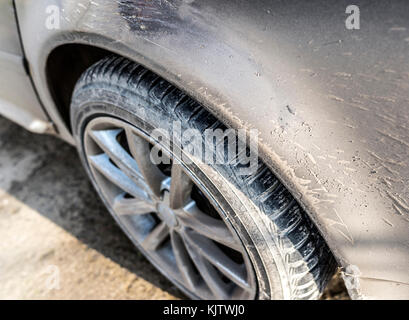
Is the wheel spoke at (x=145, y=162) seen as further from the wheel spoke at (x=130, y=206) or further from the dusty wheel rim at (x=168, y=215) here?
the wheel spoke at (x=130, y=206)

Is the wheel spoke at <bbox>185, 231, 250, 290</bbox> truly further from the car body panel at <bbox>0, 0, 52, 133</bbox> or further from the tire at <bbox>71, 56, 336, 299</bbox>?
the car body panel at <bbox>0, 0, 52, 133</bbox>

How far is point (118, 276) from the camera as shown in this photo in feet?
6.14

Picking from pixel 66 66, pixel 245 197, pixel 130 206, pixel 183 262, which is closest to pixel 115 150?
pixel 130 206

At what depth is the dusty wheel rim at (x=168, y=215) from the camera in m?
1.31

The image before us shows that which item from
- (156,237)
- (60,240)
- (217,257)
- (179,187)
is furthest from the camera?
(60,240)

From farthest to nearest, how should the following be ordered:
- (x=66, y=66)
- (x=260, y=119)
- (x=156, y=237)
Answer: (x=156, y=237) < (x=66, y=66) < (x=260, y=119)

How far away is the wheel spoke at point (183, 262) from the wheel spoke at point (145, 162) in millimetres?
236

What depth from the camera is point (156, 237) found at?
1651 mm

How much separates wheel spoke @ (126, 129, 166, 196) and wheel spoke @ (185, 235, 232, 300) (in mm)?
257

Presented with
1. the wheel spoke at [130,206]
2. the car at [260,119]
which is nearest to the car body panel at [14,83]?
the car at [260,119]

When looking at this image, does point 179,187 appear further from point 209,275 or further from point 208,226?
point 209,275

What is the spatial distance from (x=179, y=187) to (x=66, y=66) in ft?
2.25

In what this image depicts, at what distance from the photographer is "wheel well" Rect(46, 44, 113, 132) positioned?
1436 millimetres
